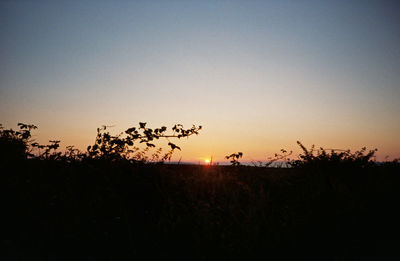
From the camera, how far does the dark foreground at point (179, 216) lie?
104 inches

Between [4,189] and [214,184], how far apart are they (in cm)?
281

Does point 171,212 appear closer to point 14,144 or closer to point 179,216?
point 179,216

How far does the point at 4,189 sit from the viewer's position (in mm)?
3217

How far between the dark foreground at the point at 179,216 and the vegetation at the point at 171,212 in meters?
0.01

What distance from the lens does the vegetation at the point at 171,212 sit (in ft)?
8.71

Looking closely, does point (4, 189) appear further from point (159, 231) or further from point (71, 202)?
point (159, 231)

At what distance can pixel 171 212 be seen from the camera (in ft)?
9.84

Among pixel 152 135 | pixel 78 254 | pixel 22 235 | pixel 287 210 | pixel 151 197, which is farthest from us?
pixel 152 135

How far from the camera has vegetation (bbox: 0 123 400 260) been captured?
A: 2.66 metres

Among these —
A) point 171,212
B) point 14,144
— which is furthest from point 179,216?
point 14,144

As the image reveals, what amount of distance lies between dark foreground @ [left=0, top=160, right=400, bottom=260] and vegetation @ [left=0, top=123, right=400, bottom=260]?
0.01m

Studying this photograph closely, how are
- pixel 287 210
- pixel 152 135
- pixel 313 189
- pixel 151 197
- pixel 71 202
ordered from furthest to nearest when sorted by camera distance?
pixel 152 135, pixel 313 189, pixel 151 197, pixel 287 210, pixel 71 202

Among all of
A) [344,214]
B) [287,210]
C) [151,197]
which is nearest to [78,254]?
[151,197]

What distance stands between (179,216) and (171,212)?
9.8 inches
